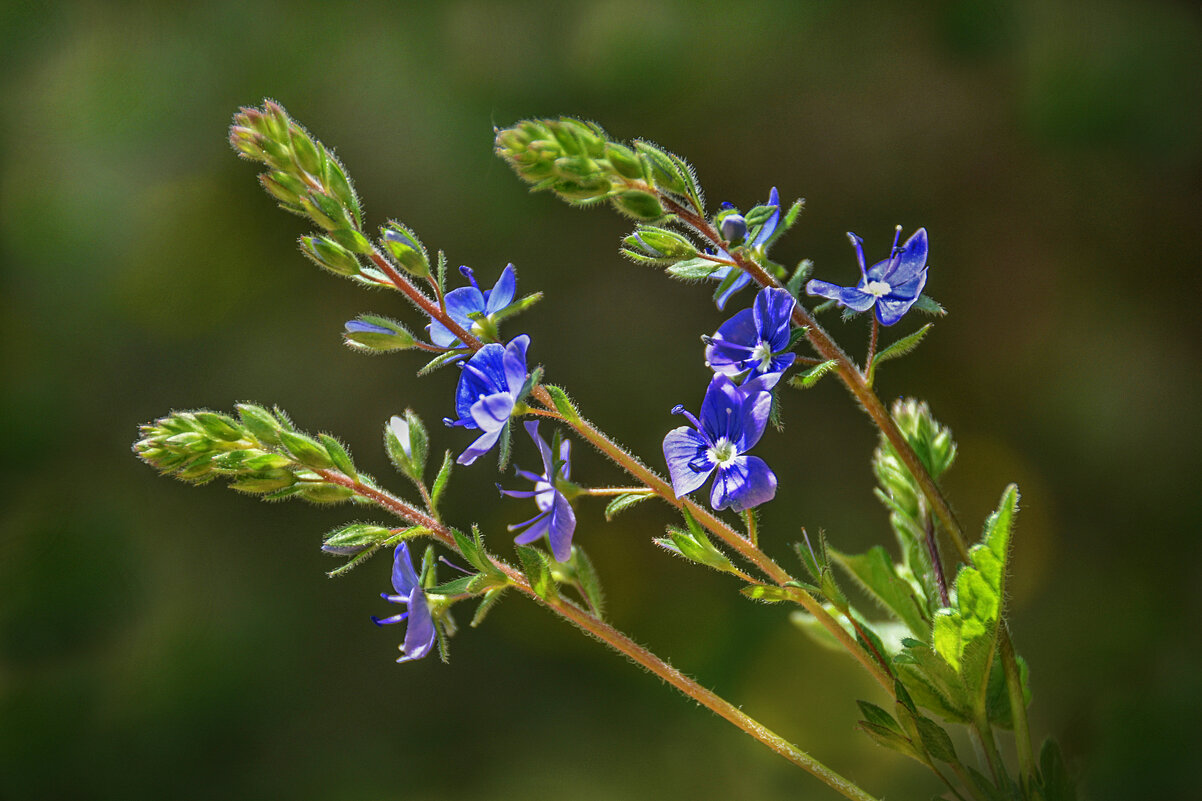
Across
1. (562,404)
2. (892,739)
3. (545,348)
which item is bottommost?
(545,348)

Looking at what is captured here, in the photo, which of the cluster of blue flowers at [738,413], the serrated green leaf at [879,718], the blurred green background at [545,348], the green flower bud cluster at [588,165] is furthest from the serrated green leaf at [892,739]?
the blurred green background at [545,348]

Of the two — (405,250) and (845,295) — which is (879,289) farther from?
(405,250)

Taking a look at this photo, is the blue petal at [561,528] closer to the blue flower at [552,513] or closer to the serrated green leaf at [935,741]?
the blue flower at [552,513]

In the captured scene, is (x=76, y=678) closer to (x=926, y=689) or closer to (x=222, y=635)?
(x=222, y=635)

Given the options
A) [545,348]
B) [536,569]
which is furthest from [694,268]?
[545,348]

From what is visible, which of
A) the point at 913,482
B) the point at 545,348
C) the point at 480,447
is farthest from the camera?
the point at 545,348

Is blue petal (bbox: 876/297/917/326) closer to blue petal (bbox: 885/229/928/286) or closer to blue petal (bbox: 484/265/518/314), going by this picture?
blue petal (bbox: 885/229/928/286)

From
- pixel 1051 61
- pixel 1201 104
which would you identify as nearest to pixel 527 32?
pixel 1051 61
